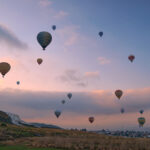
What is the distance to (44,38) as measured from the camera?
60.8m

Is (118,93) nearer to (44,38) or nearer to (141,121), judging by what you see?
(141,121)

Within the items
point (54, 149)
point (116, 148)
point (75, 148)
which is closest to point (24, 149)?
point (54, 149)

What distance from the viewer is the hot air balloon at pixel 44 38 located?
6069 centimetres

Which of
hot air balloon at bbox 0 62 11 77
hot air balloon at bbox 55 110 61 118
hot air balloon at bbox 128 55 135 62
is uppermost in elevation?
hot air balloon at bbox 128 55 135 62

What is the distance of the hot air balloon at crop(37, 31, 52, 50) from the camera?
60.7 meters

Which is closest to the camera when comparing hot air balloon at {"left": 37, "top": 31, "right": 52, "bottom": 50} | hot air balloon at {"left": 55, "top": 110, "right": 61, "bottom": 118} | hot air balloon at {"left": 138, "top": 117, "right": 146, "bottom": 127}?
hot air balloon at {"left": 37, "top": 31, "right": 52, "bottom": 50}

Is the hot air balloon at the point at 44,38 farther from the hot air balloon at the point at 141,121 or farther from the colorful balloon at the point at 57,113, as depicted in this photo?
the hot air balloon at the point at 141,121

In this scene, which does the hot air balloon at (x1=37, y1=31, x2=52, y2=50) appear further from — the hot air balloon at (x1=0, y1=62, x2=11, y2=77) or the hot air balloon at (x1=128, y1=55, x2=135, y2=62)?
the hot air balloon at (x1=128, y1=55, x2=135, y2=62)

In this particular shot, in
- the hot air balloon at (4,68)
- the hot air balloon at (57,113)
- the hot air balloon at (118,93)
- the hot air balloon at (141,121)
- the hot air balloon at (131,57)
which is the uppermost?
the hot air balloon at (131,57)

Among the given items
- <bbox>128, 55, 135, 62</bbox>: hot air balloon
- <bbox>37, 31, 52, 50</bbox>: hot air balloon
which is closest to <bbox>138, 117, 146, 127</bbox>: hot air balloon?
<bbox>128, 55, 135, 62</bbox>: hot air balloon

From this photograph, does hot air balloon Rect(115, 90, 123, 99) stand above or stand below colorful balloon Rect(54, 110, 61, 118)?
above

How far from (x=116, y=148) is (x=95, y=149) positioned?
3368mm

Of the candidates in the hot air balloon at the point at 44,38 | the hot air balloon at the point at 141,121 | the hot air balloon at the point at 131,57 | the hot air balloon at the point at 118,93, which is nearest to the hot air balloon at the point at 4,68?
the hot air balloon at the point at 44,38

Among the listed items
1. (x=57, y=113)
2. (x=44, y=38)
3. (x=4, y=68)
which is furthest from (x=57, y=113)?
(x=44, y=38)
